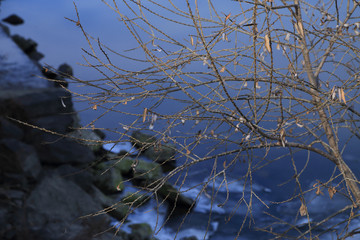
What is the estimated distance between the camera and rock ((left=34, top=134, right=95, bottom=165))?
27.6 feet

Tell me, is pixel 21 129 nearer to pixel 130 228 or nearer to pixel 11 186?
pixel 11 186

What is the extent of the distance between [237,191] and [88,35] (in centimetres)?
1278

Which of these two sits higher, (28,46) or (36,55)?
(28,46)

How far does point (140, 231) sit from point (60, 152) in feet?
9.29

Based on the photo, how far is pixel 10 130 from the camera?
815 cm

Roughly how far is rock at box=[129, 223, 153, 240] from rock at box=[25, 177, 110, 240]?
145 cm

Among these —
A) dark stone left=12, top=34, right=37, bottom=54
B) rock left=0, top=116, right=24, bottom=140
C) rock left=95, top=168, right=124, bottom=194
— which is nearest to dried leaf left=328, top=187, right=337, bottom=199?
rock left=0, top=116, right=24, bottom=140

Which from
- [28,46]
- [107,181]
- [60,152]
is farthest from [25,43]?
[107,181]

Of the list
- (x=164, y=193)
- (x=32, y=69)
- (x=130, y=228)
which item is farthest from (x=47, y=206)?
(x=164, y=193)

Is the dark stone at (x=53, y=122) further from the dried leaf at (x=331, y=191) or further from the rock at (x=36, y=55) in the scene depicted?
the dried leaf at (x=331, y=191)

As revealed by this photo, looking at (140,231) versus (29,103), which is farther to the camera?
(140,231)

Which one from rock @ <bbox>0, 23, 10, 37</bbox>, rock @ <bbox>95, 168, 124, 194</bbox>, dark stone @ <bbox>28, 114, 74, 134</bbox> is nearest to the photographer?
dark stone @ <bbox>28, 114, 74, 134</bbox>

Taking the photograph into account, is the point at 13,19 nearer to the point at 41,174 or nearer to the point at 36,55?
the point at 36,55

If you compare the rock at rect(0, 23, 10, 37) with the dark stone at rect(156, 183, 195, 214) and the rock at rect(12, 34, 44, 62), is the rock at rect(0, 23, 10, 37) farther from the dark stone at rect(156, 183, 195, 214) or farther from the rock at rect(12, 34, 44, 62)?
the dark stone at rect(156, 183, 195, 214)
